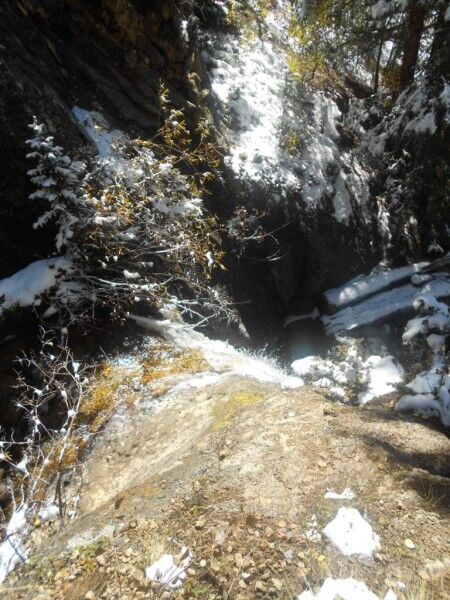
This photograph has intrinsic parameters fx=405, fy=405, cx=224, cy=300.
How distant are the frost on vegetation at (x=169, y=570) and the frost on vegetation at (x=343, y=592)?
2.31 ft

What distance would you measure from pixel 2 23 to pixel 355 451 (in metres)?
6.81

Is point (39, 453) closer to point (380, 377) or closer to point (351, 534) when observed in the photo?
point (351, 534)

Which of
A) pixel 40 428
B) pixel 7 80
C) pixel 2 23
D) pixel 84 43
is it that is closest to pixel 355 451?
pixel 40 428

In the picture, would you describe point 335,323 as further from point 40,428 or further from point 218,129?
point 40,428

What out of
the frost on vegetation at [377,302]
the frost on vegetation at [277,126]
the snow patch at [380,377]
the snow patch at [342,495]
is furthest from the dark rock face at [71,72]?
the frost on vegetation at [377,302]

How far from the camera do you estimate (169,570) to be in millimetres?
2498

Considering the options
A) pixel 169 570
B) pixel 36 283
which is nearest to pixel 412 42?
pixel 36 283

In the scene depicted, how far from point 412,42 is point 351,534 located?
1127 cm

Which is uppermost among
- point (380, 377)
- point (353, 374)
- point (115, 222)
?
point (115, 222)

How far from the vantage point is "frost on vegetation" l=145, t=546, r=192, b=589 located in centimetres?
244

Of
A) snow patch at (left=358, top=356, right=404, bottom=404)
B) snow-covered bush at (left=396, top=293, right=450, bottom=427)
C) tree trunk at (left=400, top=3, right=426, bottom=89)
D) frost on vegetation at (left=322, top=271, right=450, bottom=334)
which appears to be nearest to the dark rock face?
tree trunk at (left=400, top=3, right=426, bottom=89)

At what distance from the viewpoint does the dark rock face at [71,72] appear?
5215 mm

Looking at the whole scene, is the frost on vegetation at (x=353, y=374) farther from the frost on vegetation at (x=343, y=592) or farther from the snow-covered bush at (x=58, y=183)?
the snow-covered bush at (x=58, y=183)

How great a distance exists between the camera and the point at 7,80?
514 cm
